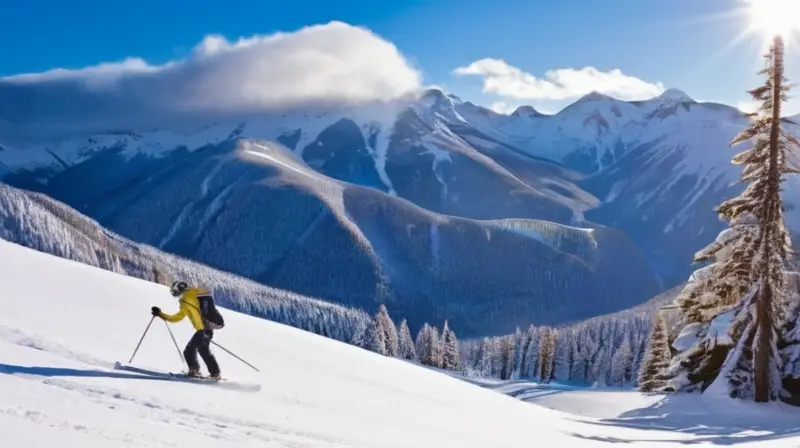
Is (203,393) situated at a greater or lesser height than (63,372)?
lesser

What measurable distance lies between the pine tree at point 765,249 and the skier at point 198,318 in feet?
69.7

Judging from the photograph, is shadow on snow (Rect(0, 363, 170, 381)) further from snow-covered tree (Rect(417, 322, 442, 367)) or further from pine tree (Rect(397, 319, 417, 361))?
pine tree (Rect(397, 319, 417, 361))

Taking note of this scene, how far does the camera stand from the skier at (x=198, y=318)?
513 inches

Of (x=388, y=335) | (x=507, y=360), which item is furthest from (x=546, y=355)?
(x=388, y=335)

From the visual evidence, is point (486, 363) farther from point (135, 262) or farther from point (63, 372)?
point (63, 372)

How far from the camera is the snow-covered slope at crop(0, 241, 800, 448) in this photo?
352 inches

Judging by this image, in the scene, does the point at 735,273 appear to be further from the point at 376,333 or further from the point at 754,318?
the point at 376,333

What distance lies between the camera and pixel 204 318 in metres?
13.4

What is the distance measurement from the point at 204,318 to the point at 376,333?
8357 centimetres

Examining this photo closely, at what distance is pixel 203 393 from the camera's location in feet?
38.1

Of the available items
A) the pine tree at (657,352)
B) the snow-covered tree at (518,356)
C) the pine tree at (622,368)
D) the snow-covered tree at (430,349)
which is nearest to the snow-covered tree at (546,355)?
the snow-covered tree at (518,356)

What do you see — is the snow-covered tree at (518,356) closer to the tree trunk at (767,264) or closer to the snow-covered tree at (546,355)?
the snow-covered tree at (546,355)

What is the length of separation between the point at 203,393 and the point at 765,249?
2252 cm

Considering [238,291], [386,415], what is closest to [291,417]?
[386,415]
